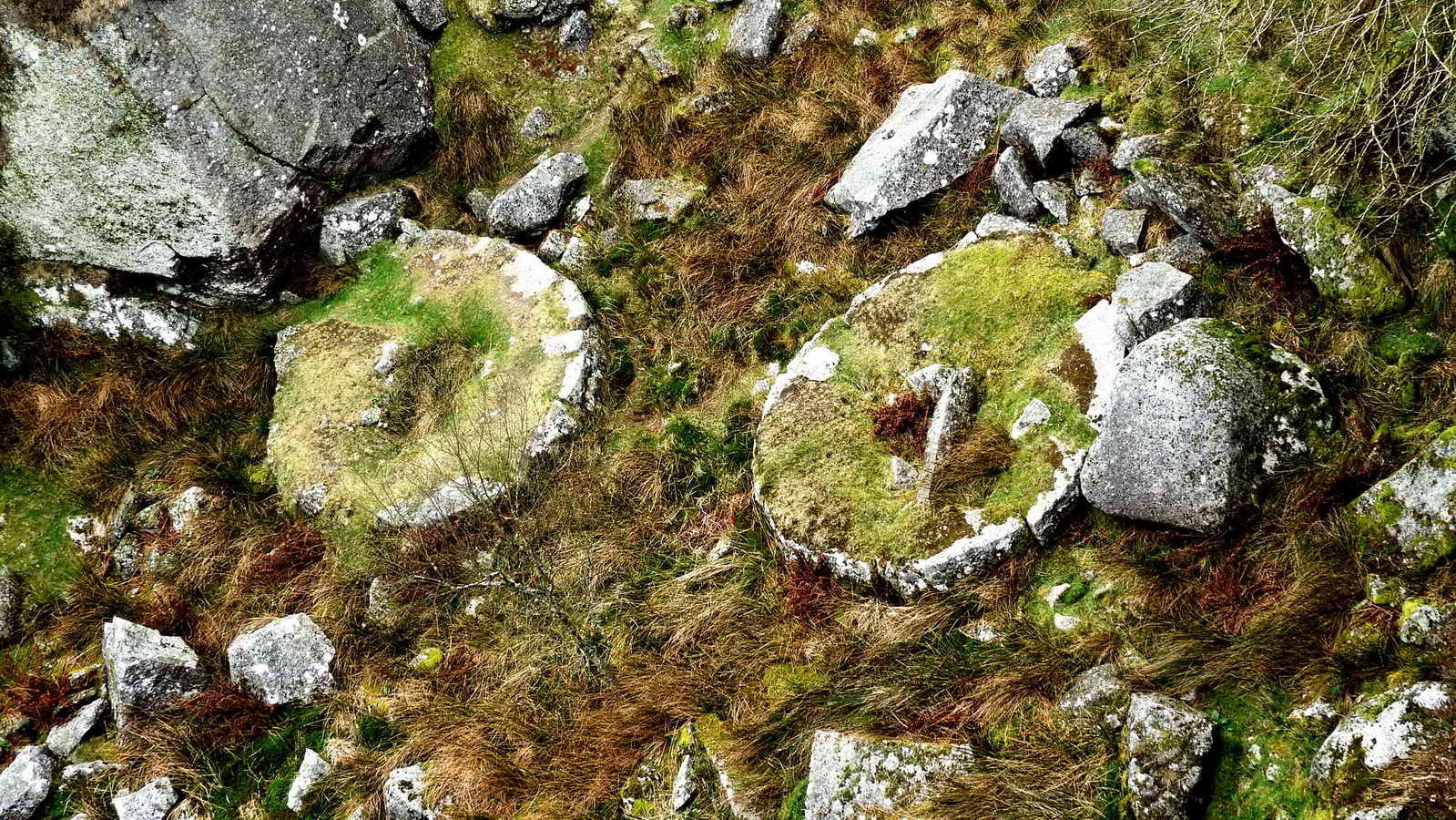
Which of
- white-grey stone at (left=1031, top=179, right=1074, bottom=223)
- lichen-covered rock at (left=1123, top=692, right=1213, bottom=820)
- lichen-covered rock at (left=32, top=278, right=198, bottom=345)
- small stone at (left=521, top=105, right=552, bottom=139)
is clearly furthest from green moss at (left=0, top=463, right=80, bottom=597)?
white-grey stone at (left=1031, top=179, right=1074, bottom=223)

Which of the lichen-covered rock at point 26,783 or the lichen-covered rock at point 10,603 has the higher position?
the lichen-covered rock at point 10,603

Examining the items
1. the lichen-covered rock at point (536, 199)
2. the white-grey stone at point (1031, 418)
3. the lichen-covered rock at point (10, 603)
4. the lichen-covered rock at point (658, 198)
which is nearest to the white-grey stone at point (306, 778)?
the lichen-covered rock at point (10, 603)

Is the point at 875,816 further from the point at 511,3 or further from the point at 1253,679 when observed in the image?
the point at 511,3

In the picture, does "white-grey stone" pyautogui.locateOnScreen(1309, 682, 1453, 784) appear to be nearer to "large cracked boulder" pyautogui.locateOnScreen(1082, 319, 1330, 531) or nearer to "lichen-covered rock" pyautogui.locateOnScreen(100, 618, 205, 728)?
"large cracked boulder" pyautogui.locateOnScreen(1082, 319, 1330, 531)

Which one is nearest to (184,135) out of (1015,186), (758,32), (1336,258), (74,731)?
(74,731)

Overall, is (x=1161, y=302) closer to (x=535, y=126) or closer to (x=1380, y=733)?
(x=1380, y=733)

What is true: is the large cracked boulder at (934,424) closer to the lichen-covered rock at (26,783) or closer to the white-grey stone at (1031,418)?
the white-grey stone at (1031,418)

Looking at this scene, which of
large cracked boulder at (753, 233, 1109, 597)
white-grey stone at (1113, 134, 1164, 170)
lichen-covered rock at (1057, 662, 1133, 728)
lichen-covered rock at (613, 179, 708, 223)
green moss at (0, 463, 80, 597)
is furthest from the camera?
lichen-covered rock at (613, 179, 708, 223)

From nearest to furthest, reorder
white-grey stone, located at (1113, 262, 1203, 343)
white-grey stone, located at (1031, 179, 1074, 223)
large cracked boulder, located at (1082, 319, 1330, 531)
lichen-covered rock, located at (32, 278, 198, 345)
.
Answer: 1. large cracked boulder, located at (1082, 319, 1330, 531)
2. white-grey stone, located at (1113, 262, 1203, 343)
3. white-grey stone, located at (1031, 179, 1074, 223)
4. lichen-covered rock, located at (32, 278, 198, 345)
